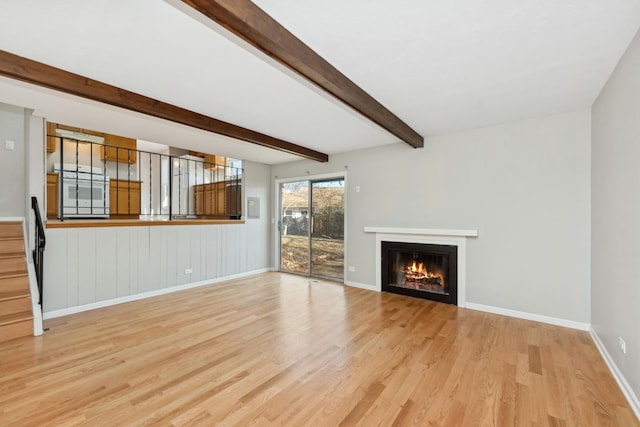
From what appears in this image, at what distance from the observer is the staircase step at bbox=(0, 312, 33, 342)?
2906mm

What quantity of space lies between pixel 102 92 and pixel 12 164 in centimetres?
250

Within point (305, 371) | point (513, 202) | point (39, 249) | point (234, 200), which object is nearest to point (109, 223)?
point (39, 249)

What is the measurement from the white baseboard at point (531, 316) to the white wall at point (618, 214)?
0.91 ft

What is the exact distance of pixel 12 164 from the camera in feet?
12.4

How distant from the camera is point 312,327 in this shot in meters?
Result: 3.31

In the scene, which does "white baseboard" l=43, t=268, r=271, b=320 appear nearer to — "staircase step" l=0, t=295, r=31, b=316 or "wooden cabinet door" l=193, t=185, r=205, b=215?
"staircase step" l=0, t=295, r=31, b=316

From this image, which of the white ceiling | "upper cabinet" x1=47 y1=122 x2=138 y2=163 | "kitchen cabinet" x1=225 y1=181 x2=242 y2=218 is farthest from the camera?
"kitchen cabinet" x1=225 y1=181 x2=242 y2=218

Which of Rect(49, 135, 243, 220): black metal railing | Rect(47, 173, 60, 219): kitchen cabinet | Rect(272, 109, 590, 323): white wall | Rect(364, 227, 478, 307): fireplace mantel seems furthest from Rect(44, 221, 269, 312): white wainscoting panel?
Rect(272, 109, 590, 323): white wall

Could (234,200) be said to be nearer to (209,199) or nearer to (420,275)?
(209,199)

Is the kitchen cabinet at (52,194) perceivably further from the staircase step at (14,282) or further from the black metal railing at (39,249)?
the staircase step at (14,282)

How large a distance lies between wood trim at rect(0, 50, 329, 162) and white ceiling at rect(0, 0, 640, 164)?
0.33 feet

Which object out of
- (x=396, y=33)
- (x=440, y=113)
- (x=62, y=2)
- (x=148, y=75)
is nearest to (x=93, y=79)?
(x=148, y=75)

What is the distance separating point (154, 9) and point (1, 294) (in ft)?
11.9

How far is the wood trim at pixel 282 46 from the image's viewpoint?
1509 mm
